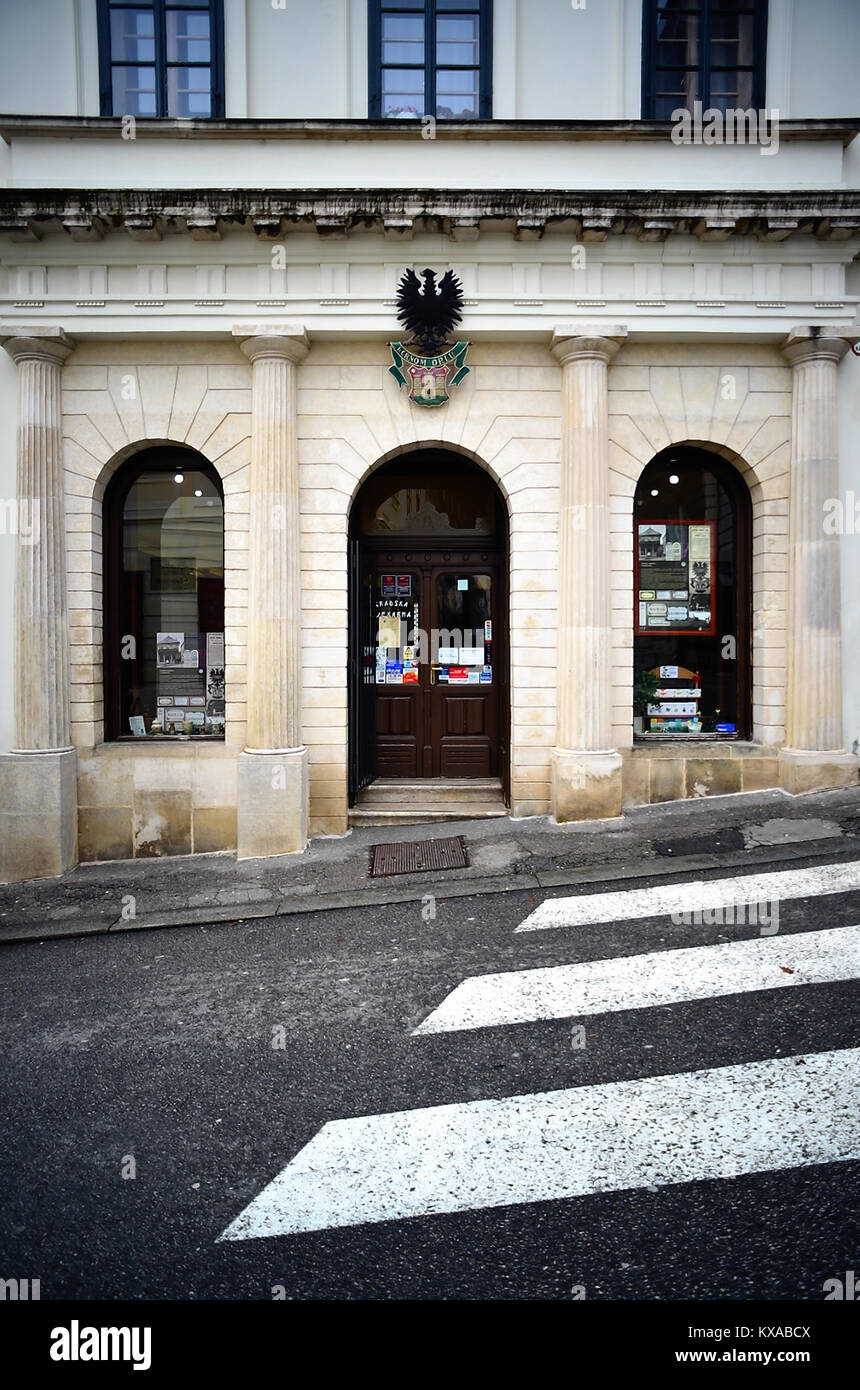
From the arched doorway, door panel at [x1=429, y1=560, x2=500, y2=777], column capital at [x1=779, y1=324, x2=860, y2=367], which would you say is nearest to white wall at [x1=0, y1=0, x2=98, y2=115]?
the arched doorway

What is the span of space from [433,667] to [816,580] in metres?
4.67

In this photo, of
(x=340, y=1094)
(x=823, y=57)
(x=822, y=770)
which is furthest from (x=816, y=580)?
(x=340, y=1094)

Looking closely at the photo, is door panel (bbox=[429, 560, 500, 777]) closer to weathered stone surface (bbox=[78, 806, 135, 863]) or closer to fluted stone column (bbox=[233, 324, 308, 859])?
fluted stone column (bbox=[233, 324, 308, 859])

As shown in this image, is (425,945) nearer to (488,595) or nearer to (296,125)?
(488,595)

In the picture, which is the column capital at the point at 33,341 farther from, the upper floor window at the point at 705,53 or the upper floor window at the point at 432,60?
the upper floor window at the point at 705,53

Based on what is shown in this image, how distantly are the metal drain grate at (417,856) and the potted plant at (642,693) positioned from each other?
2765mm

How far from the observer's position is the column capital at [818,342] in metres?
9.08

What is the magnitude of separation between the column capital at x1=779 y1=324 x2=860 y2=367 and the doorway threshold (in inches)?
241

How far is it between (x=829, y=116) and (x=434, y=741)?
8.73 meters

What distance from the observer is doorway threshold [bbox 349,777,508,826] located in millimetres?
9516

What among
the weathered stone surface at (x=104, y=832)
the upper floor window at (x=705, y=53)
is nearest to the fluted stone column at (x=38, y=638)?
the weathered stone surface at (x=104, y=832)

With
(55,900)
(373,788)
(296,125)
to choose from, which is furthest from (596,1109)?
(296,125)

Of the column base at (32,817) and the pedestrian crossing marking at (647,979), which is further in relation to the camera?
the column base at (32,817)

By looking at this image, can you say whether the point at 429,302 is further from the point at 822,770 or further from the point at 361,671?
the point at 822,770
